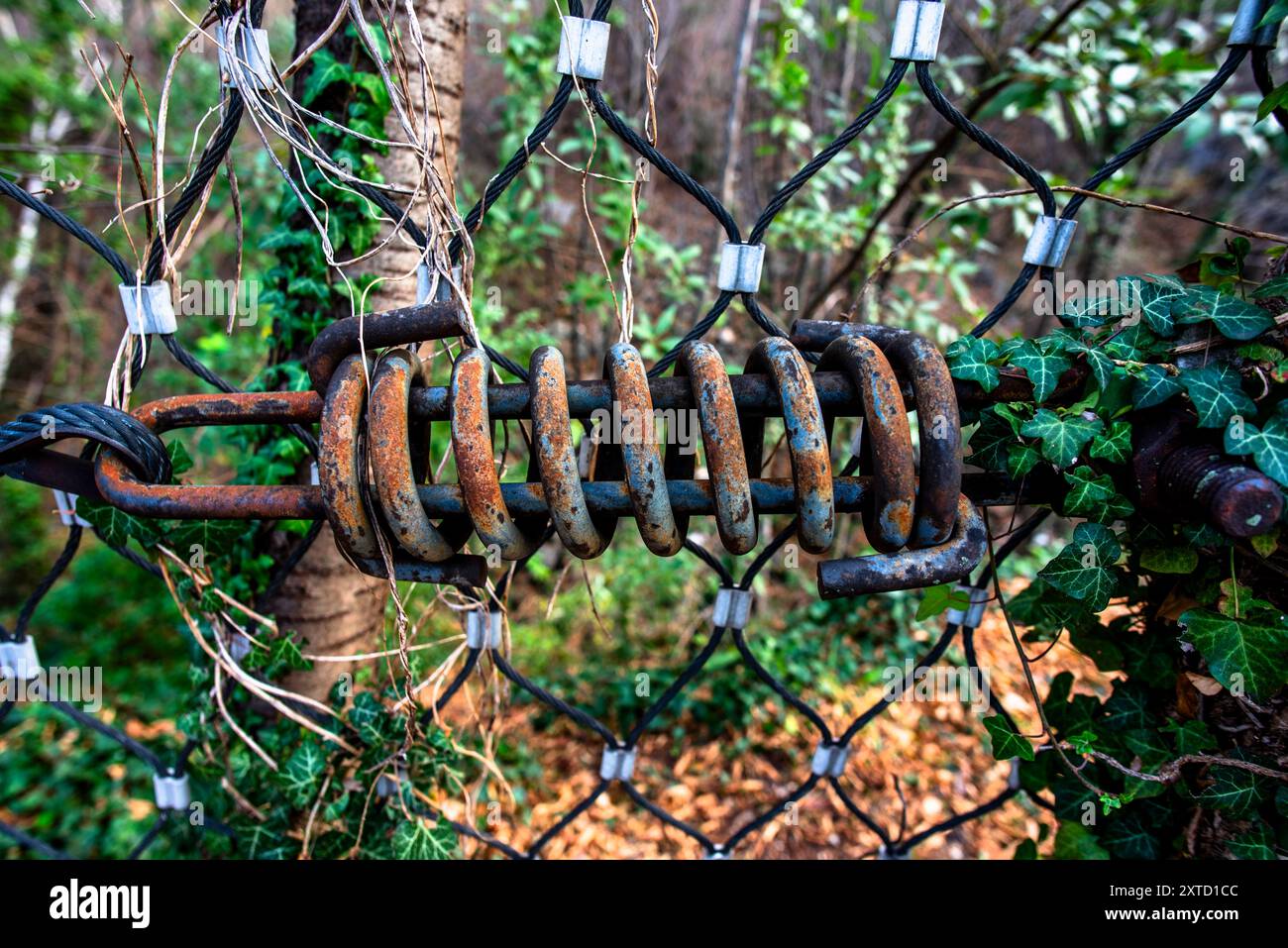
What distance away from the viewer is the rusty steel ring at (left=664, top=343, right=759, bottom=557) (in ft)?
2.01

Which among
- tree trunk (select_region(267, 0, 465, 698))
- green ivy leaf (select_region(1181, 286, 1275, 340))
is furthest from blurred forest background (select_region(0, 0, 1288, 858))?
green ivy leaf (select_region(1181, 286, 1275, 340))

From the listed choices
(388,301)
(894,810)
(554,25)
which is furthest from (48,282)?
(894,810)

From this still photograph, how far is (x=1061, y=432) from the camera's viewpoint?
694 millimetres

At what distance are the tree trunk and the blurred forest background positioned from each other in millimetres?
127

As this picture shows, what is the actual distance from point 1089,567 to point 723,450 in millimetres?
455

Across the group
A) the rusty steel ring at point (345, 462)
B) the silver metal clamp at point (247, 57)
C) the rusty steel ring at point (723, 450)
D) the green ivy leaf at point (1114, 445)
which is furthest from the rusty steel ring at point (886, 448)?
the silver metal clamp at point (247, 57)

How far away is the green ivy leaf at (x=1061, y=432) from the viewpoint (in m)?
0.69

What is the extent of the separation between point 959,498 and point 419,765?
2.95 feet

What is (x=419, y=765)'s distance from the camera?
43.1 inches

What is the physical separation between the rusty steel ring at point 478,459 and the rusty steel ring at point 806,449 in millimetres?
261

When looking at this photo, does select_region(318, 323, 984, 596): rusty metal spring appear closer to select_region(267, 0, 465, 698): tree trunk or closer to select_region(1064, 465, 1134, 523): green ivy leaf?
select_region(1064, 465, 1134, 523): green ivy leaf

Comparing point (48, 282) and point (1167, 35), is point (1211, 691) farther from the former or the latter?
point (48, 282)

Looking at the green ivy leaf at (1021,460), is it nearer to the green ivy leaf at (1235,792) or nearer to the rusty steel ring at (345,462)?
the green ivy leaf at (1235,792)

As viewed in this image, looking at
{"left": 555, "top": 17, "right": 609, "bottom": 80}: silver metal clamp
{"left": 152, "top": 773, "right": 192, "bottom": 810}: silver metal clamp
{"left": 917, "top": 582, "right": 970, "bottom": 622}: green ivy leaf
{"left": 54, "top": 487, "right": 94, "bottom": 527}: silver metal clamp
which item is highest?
{"left": 555, "top": 17, "right": 609, "bottom": 80}: silver metal clamp
